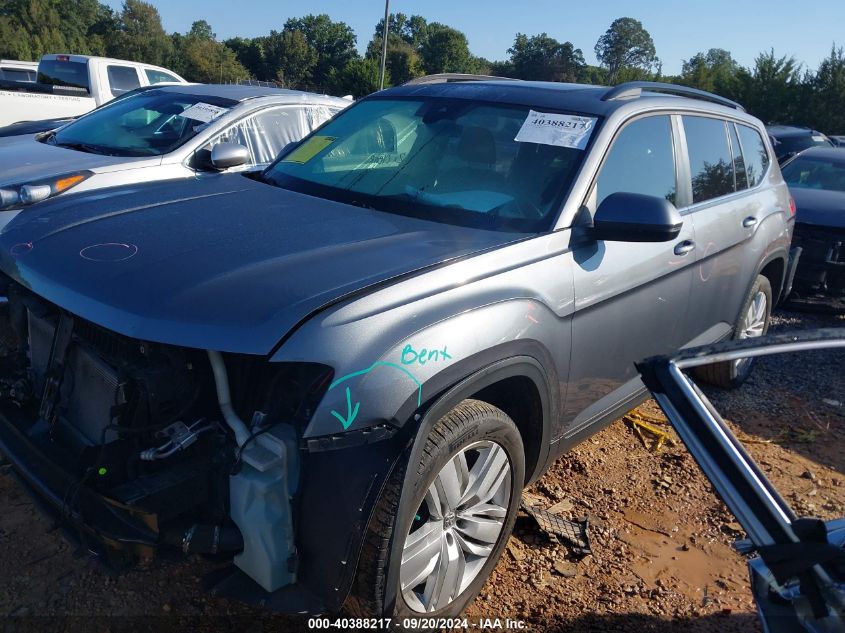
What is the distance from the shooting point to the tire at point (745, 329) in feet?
14.3

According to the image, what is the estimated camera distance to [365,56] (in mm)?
58500

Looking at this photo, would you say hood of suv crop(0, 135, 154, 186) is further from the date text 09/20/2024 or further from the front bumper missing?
the date text 09/20/2024

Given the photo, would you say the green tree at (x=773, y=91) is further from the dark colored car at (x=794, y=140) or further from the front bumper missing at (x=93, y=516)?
the front bumper missing at (x=93, y=516)

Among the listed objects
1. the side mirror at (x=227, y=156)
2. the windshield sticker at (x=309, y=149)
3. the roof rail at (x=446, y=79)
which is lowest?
the side mirror at (x=227, y=156)

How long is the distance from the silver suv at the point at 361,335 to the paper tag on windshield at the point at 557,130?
0.01 m

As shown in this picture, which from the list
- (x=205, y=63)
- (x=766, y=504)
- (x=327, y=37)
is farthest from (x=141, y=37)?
(x=766, y=504)

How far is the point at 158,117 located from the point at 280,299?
14.8 ft

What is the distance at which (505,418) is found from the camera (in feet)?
7.81

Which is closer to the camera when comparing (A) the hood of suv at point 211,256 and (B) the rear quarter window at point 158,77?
(A) the hood of suv at point 211,256

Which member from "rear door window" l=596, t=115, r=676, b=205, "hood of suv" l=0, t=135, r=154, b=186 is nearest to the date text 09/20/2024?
"rear door window" l=596, t=115, r=676, b=205

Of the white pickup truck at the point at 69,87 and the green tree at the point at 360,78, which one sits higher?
the white pickup truck at the point at 69,87

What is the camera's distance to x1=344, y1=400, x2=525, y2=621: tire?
1959 millimetres

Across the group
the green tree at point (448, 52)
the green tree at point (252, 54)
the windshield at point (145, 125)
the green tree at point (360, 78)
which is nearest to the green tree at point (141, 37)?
the green tree at point (252, 54)

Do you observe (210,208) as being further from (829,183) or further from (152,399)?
(829,183)
